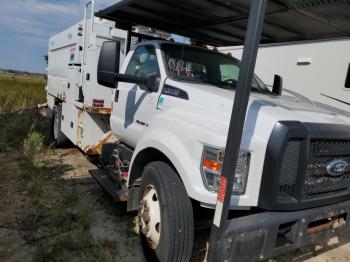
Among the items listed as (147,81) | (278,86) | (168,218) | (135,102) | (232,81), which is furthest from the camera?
(278,86)

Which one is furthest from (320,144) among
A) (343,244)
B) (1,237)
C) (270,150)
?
(1,237)

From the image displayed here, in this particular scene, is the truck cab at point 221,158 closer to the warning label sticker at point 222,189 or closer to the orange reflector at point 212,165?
the orange reflector at point 212,165

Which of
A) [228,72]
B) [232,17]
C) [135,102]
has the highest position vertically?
[232,17]

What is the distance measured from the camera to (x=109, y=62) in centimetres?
374

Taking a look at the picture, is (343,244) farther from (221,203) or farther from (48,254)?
(48,254)

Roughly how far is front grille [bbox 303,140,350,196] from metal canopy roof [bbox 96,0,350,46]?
4.54 ft

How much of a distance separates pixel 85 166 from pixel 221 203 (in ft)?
15.9

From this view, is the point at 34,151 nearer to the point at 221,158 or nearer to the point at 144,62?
the point at 144,62

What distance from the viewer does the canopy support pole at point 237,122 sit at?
7.55 ft

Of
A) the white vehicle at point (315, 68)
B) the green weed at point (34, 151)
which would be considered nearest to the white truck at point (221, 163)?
the white vehicle at point (315, 68)

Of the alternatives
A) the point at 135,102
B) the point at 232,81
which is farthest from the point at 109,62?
the point at 232,81

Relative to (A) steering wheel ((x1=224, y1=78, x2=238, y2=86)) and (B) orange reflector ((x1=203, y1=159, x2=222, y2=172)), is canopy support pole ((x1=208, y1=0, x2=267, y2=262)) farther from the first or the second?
(A) steering wheel ((x1=224, y1=78, x2=238, y2=86))

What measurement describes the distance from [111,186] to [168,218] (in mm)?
1790

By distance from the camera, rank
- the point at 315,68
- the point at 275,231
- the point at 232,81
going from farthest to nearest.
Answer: the point at 315,68, the point at 232,81, the point at 275,231
